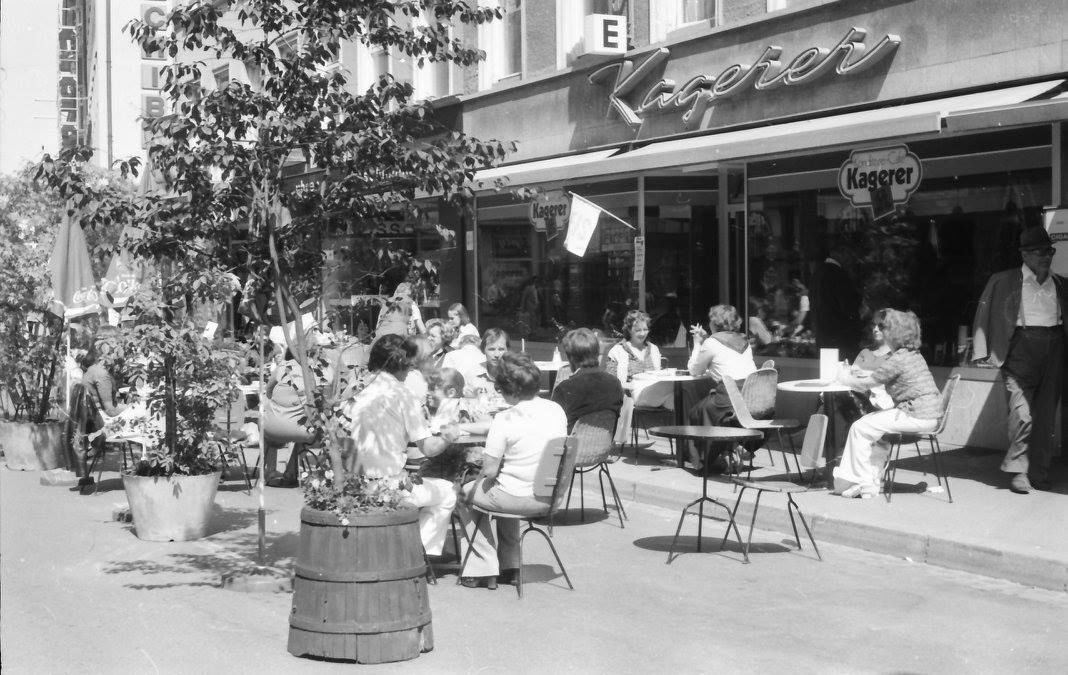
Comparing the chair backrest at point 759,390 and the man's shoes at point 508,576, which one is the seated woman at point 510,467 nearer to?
the man's shoes at point 508,576

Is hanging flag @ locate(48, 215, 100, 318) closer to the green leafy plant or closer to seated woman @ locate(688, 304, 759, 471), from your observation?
seated woman @ locate(688, 304, 759, 471)

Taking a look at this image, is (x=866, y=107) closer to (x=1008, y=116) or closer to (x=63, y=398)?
(x=1008, y=116)

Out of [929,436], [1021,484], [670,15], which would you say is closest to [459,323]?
[670,15]

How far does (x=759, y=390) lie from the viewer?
11.1 metres

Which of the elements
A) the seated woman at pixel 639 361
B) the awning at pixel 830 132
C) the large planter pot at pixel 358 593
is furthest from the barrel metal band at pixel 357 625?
the seated woman at pixel 639 361

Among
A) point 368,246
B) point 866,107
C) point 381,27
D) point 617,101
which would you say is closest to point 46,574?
point 368,246

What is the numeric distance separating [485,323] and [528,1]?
5.19 m

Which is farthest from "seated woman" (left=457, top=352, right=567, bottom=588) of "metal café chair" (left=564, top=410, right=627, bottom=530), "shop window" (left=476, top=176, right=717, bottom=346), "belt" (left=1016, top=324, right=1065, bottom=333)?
"shop window" (left=476, top=176, right=717, bottom=346)

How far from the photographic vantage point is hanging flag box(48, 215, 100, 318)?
13391 mm

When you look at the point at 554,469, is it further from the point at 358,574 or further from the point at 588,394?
the point at 588,394

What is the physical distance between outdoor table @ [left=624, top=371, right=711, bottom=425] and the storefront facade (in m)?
2.17

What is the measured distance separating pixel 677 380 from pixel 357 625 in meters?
6.78

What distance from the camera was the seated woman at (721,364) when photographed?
37.4 ft

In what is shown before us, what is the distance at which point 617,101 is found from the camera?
55.6 feet
